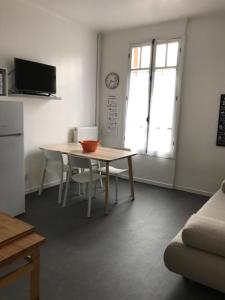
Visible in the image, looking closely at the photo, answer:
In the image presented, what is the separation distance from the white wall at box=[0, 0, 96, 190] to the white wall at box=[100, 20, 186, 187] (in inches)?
10.4

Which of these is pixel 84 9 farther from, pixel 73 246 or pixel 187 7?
pixel 73 246

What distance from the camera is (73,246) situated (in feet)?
8.66

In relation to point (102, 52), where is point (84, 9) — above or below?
above

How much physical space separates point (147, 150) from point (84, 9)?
2577mm

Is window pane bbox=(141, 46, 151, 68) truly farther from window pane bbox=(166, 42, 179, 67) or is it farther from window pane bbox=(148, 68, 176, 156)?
window pane bbox=(166, 42, 179, 67)

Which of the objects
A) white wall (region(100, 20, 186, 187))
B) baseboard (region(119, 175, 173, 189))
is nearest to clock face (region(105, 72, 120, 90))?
white wall (region(100, 20, 186, 187))

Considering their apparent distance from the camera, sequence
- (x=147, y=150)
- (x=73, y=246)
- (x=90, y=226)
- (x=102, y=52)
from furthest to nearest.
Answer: (x=102, y=52)
(x=147, y=150)
(x=90, y=226)
(x=73, y=246)

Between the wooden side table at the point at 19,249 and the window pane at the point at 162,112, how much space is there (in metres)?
3.61

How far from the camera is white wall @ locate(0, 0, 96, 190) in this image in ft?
11.9

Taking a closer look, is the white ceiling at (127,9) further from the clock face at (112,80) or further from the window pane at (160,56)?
the clock face at (112,80)

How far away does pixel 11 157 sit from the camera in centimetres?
304

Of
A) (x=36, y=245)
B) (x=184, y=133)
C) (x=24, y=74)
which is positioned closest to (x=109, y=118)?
(x=184, y=133)

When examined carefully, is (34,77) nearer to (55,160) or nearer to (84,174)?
(55,160)

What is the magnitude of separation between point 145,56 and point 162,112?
107 centimetres
